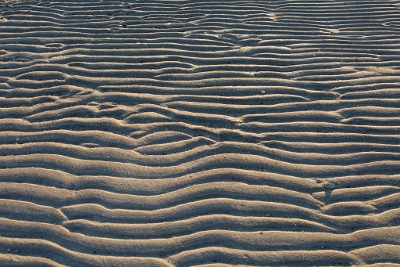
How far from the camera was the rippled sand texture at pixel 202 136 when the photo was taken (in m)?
3.18

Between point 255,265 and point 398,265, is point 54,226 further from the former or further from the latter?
point 398,265

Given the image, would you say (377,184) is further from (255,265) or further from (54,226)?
(54,226)

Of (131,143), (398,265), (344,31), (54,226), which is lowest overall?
(398,265)

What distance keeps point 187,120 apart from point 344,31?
8.29 ft

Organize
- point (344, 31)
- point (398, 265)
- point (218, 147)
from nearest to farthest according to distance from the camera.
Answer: point (398, 265)
point (218, 147)
point (344, 31)

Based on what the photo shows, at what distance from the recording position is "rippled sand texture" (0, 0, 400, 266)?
3184mm

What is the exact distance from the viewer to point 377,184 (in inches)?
139

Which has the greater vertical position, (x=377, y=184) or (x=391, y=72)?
(x=391, y=72)

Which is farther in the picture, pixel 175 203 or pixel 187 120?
pixel 187 120

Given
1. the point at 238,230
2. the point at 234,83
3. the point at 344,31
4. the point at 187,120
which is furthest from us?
the point at 344,31

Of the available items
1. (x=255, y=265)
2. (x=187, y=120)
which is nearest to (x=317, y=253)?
(x=255, y=265)

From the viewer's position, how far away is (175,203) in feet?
11.2

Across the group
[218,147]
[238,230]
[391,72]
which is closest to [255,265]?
[238,230]

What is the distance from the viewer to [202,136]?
3975mm
